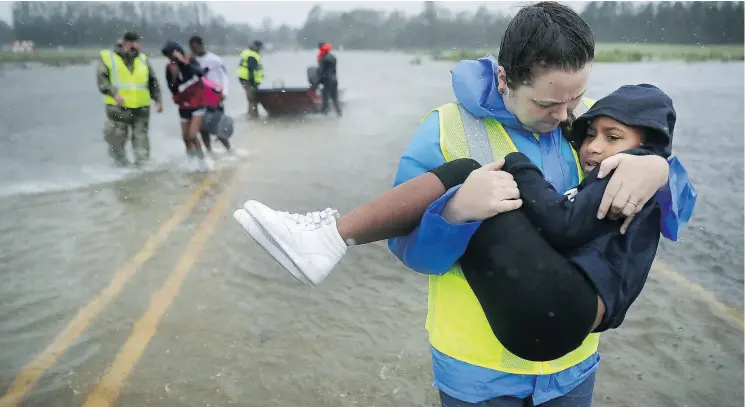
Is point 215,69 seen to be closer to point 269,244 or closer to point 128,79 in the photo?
point 128,79

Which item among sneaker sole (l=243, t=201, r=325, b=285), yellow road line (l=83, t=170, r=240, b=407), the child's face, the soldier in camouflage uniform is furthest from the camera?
the soldier in camouflage uniform

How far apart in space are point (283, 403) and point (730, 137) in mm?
11437

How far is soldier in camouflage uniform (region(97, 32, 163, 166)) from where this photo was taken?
8195 mm

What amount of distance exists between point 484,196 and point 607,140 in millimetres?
467

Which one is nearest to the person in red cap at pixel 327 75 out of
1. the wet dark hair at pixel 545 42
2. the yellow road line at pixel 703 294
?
the yellow road line at pixel 703 294

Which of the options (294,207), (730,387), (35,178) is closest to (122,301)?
(294,207)

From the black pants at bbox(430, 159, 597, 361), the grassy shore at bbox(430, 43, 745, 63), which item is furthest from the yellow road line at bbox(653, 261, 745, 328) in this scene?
the grassy shore at bbox(430, 43, 745, 63)

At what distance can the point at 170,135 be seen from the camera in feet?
39.5

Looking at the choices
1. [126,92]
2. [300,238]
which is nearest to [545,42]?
[300,238]

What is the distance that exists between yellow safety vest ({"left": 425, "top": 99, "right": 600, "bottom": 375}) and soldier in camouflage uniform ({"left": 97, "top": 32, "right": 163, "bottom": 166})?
760cm

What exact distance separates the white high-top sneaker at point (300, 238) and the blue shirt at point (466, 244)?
189 millimetres

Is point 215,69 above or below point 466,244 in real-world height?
above

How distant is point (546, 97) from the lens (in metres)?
1.48

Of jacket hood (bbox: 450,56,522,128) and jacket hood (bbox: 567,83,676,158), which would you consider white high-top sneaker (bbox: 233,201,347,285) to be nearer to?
jacket hood (bbox: 450,56,522,128)
